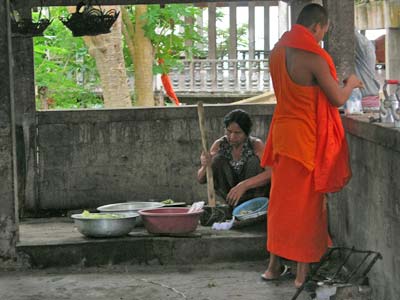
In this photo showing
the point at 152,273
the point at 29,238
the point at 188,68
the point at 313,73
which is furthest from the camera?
the point at 188,68

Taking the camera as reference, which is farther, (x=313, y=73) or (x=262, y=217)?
(x=262, y=217)

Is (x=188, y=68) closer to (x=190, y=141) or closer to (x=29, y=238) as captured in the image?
(x=190, y=141)

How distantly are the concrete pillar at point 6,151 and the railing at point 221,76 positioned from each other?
1590 centimetres

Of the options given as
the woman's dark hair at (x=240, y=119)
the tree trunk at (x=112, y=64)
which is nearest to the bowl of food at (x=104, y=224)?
the woman's dark hair at (x=240, y=119)

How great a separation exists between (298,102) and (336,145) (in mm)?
400

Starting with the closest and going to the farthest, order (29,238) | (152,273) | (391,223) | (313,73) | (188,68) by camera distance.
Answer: (391,223)
(313,73)
(152,273)
(29,238)
(188,68)

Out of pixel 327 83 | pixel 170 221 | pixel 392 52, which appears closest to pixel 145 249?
pixel 170 221

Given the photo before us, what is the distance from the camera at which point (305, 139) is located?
5914 mm

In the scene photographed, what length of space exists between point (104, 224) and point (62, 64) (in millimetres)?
12493

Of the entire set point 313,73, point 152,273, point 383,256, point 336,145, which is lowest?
point 152,273

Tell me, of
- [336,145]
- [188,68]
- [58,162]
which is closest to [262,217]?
[336,145]

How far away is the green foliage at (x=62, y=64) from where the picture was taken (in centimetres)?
1551

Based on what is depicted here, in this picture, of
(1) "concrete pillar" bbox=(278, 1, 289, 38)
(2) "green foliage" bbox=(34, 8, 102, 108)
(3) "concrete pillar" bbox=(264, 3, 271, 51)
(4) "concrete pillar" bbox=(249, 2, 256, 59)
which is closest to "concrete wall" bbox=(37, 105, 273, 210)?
(2) "green foliage" bbox=(34, 8, 102, 108)

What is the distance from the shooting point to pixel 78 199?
9477 millimetres
